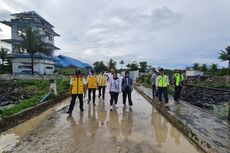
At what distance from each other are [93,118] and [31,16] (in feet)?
149

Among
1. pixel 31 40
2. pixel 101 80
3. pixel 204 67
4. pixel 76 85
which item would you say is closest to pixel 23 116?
pixel 76 85

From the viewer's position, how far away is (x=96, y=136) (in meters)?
6.32

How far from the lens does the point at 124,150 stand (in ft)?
17.2

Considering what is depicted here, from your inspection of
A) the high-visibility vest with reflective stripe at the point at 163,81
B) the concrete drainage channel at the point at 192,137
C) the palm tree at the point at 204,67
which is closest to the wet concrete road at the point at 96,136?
the concrete drainage channel at the point at 192,137

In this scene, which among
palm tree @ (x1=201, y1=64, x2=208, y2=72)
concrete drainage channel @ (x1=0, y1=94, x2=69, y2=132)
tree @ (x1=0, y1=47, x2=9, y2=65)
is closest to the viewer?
concrete drainage channel @ (x1=0, y1=94, x2=69, y2=132)

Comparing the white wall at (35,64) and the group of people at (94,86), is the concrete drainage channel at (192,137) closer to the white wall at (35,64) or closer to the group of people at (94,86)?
the group of people at (94,86)

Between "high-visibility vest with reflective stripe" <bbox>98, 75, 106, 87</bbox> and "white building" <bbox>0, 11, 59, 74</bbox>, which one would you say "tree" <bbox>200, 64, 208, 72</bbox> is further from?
"high-visibility vest with reflective stripe" <bbox>98, 75, 106, 87</bbox>

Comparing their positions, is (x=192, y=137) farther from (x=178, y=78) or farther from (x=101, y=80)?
(x=101, y=80)

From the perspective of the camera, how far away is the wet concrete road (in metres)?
5.42

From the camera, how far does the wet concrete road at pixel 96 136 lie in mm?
5418

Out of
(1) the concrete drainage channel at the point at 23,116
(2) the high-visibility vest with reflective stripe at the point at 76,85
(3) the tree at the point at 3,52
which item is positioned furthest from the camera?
(3) the tree at the point at 3,52

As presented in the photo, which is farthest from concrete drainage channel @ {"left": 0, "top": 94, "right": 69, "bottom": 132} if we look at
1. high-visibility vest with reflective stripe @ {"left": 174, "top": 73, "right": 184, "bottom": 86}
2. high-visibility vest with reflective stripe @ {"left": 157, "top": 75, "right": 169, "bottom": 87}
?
high-visibility vest with reflective stripe @ {"left": 174, "top": 73, "right": 184, "bottom": 86}

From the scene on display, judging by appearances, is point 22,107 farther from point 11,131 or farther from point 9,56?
point 9,56

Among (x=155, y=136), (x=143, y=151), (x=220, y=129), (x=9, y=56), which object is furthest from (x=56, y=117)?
(x=9, y=56)
